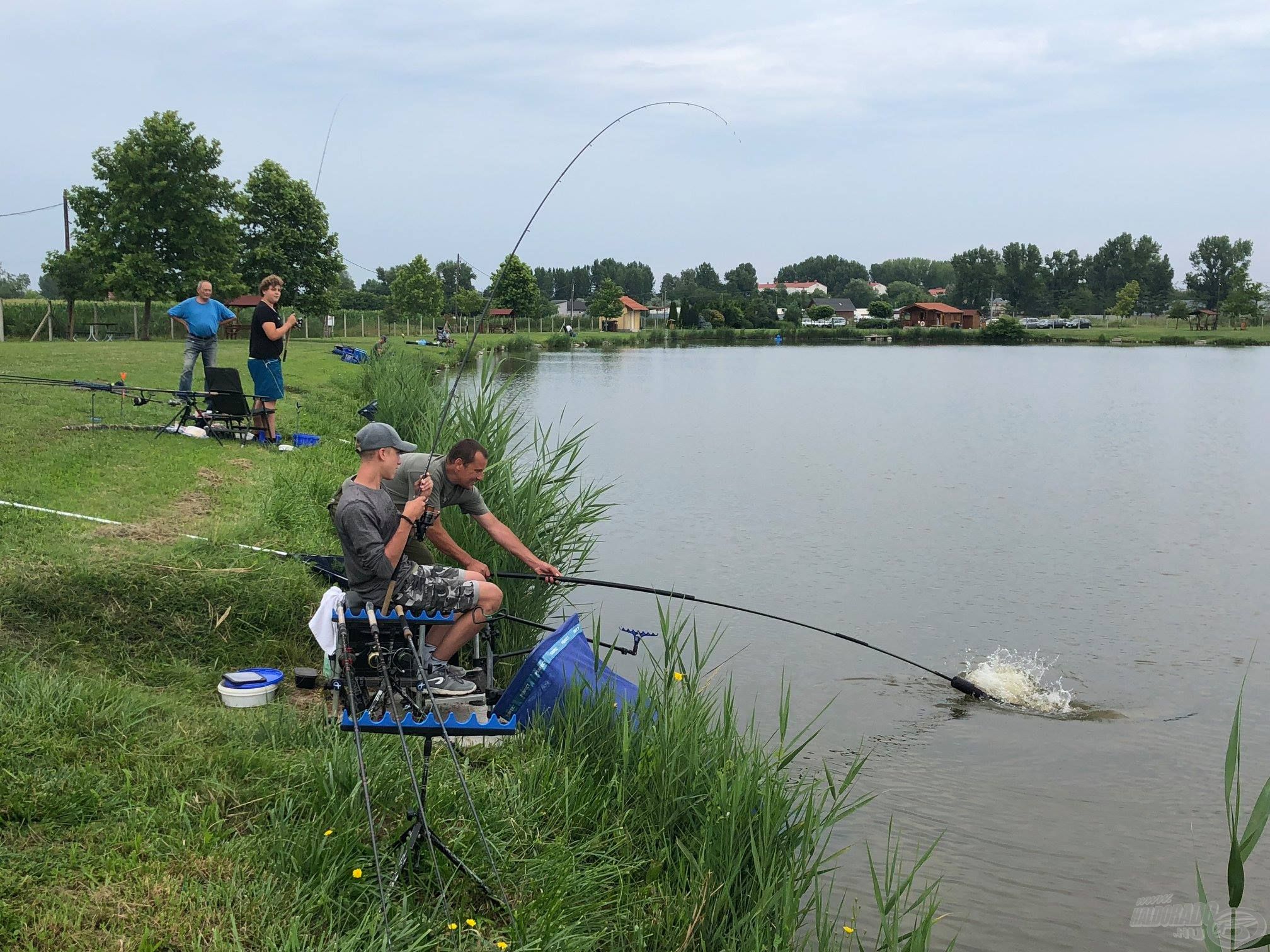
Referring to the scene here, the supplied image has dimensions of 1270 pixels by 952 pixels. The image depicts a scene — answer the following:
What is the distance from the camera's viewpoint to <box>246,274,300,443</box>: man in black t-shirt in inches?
428

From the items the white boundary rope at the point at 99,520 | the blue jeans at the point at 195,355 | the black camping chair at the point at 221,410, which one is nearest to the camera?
the white boundary rope at the point at 99,520

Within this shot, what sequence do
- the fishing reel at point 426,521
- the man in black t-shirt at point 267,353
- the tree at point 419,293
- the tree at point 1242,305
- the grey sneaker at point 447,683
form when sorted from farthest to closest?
the tree at point 1242,305 → the tree at point 419,293 → the man in black t-shirt at point 267,353 → the fishing reel at point 426,521 → the grey sneaker at point 447,683

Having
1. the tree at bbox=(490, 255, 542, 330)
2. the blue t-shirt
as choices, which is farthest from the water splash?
the tree at bbox=(490, 255, 542, 330)

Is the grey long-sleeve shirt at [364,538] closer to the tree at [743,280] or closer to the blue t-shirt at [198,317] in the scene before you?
the blue t-shirt at [198,317]

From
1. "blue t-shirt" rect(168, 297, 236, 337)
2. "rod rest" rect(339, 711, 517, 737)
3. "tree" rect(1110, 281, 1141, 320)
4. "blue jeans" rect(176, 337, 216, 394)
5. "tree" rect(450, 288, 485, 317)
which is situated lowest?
"rod rest" rect(339, 711, 517, 737)

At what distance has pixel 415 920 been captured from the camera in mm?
3246

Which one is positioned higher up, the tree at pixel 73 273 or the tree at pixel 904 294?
the tree at pixel 904 294

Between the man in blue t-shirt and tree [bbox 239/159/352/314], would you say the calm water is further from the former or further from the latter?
tree [bbox 239/159/352/314]

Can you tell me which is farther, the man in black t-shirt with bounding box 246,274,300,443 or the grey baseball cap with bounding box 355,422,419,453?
the man in black t-shirt with bounding box 246,274,300,443

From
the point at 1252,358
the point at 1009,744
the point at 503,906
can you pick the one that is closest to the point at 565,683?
the point at 503,906

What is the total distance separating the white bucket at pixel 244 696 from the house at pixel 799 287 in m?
151

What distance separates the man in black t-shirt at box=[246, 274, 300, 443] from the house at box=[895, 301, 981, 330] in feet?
361
